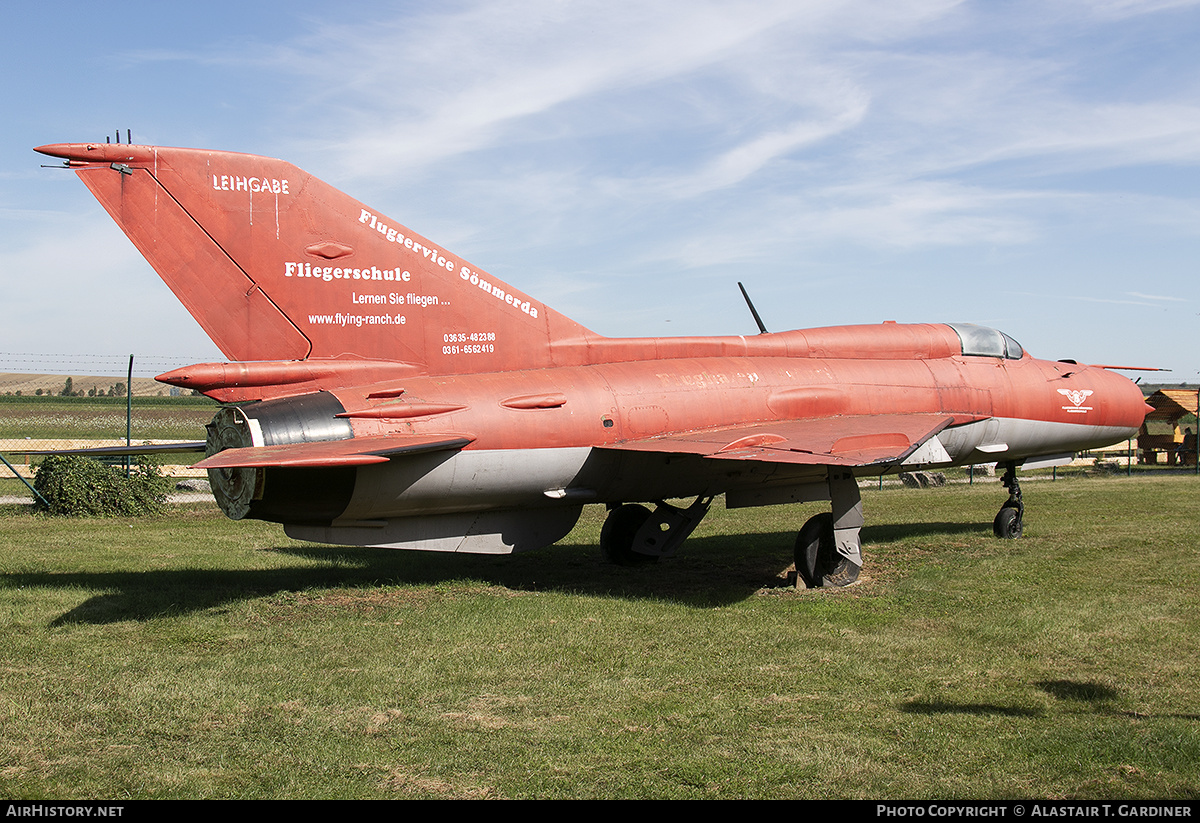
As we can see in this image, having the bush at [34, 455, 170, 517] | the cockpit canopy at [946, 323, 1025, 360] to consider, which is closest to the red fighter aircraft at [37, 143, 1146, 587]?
the cockpit canopy at [946, 323, 1025, 360]

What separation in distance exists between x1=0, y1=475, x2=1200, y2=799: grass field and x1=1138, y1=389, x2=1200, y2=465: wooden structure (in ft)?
69.8

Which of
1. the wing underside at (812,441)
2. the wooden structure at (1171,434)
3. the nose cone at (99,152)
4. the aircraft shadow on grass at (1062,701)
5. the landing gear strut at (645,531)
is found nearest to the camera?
the aircraft shadow on grass at (1062,701)

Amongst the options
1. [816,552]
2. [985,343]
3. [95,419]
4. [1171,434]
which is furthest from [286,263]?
[95,419]

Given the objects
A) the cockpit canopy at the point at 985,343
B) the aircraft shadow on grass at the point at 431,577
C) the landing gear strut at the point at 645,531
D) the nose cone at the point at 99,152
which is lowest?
the aircraft shadow on grass at the point at 431,577

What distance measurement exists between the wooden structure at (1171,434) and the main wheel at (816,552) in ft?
83.4

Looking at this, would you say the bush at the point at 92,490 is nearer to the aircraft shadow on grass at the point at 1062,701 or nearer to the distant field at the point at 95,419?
the distant field at the point at 95,419

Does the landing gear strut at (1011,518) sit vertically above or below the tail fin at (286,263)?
below

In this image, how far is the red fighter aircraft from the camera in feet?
28.7

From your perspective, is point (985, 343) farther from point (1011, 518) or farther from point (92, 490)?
point (92, 490)

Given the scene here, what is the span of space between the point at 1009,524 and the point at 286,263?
11023mm

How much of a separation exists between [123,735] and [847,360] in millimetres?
9386

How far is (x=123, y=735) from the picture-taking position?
584cm

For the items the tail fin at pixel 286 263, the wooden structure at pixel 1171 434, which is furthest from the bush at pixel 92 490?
the wooden structure at pixel 1171 434

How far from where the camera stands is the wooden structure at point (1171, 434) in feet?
101
